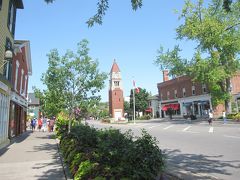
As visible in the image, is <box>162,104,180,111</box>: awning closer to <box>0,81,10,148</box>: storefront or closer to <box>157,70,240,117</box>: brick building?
<box>157,70,240,117</box>: brick building

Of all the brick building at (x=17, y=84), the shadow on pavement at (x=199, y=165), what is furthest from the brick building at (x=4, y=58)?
the shadow on pavement at (x=199, y=165)

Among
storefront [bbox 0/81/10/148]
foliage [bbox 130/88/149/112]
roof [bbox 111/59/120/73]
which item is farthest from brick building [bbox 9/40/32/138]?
foliage [bbox 130/88/149/112]

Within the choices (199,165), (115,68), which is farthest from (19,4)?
(115,68)

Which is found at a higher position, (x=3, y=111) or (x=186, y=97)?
(x=186, y=97)

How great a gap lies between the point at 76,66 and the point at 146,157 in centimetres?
1200

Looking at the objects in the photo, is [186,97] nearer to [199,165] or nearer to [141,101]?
[141,101]

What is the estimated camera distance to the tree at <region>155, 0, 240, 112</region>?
2889 cm

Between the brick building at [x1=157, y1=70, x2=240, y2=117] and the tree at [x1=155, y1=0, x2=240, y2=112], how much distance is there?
551 inches

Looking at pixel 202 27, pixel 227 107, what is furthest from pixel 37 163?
pixel 227 107

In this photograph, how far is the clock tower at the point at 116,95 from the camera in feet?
238

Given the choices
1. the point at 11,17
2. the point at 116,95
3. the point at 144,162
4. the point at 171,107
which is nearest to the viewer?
the point at 144,162

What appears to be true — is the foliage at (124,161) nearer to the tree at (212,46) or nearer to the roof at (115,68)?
the tree at (212,46)

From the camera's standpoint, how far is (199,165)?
7859 mm

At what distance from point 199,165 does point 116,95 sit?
65.7 metres
